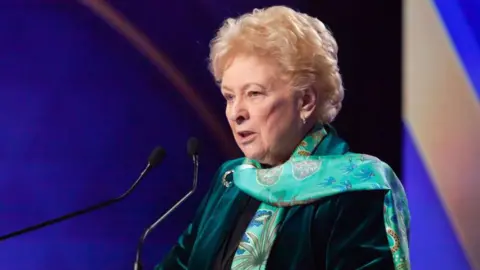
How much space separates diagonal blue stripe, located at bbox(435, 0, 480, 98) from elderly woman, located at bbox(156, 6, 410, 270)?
52 centimetres

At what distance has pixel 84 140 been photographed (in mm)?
2188

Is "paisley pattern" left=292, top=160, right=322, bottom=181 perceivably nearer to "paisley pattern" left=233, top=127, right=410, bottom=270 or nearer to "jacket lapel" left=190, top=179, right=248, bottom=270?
"paisley pattern" left=233, top=127, right=410, bottom=270

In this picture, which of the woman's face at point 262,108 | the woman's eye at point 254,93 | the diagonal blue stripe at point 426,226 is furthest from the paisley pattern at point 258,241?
the diagonal blue stripe at point 426,226

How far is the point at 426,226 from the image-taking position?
206cm

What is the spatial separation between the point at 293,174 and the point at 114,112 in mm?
839

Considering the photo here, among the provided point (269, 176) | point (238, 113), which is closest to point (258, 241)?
point (269, 176)

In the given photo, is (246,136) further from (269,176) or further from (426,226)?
(426,226)

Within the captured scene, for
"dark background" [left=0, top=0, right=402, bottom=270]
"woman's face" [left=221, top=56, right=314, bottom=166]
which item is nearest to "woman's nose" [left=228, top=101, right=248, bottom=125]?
"woman's face" [left=221, top=56, right=314, bottom=166]

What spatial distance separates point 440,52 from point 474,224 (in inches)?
18.8

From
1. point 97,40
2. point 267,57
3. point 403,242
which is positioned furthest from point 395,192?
point 97,40

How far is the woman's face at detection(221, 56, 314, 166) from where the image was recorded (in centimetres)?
153

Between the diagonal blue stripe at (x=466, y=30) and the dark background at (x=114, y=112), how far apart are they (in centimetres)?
21

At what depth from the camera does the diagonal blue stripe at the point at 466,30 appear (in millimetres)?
1922

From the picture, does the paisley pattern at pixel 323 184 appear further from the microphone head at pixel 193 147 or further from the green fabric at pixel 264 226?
the microphone head at pixel 193 147
